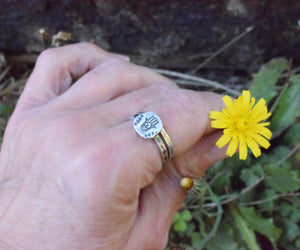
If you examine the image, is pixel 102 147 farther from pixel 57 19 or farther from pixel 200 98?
pixel 57 19

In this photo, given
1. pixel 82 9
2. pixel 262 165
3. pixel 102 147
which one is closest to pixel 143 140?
pixel 102 147

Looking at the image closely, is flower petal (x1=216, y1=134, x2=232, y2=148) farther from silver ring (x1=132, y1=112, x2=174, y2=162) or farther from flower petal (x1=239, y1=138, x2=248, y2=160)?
silver ring (x1=132, y1=112, x2=174, y2=162)

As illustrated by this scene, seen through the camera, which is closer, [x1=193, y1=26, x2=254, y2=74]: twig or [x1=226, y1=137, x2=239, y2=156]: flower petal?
[x1=226, y1=137, x2=239, y2=156]: flower petal

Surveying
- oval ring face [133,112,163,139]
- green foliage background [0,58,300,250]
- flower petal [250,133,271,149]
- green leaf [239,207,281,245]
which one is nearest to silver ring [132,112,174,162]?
oval ring face [133,112,163,139]

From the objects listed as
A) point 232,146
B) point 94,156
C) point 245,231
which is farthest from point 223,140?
point 245,231

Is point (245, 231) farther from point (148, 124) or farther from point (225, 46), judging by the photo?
point (225, 46)
